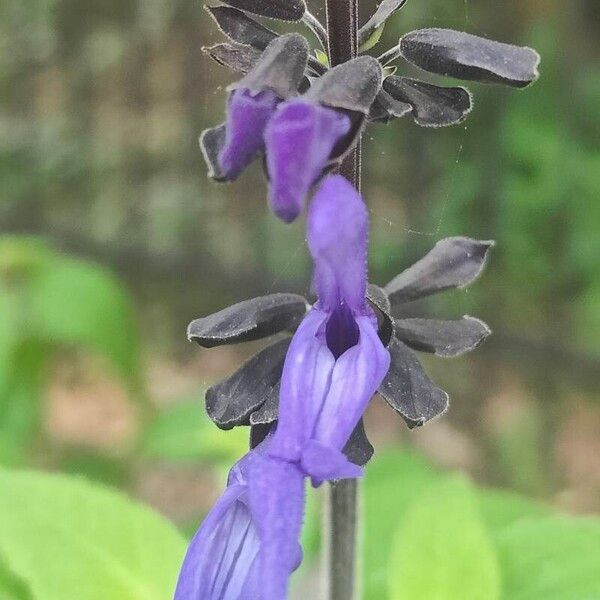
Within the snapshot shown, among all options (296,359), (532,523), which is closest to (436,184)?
(532,523)

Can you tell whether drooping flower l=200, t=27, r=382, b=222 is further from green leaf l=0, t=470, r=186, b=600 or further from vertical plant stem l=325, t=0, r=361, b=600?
green leaf l=0, t=470, r=186, b=600

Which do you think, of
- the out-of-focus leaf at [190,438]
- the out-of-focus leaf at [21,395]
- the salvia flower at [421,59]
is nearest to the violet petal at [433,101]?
the salvia flower at [421,59]

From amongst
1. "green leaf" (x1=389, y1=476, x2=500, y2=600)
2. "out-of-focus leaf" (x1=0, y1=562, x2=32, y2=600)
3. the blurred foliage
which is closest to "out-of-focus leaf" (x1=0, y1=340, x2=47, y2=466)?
the blurred foliage

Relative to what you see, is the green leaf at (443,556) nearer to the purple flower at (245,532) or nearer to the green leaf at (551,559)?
the green leaf at (551,559)

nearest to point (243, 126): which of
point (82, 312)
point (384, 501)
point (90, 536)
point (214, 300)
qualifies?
→ point (90, 536)

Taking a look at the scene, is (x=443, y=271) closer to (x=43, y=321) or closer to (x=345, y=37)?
(x=345, y=37)

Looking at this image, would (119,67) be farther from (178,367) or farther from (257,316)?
(257,316)
